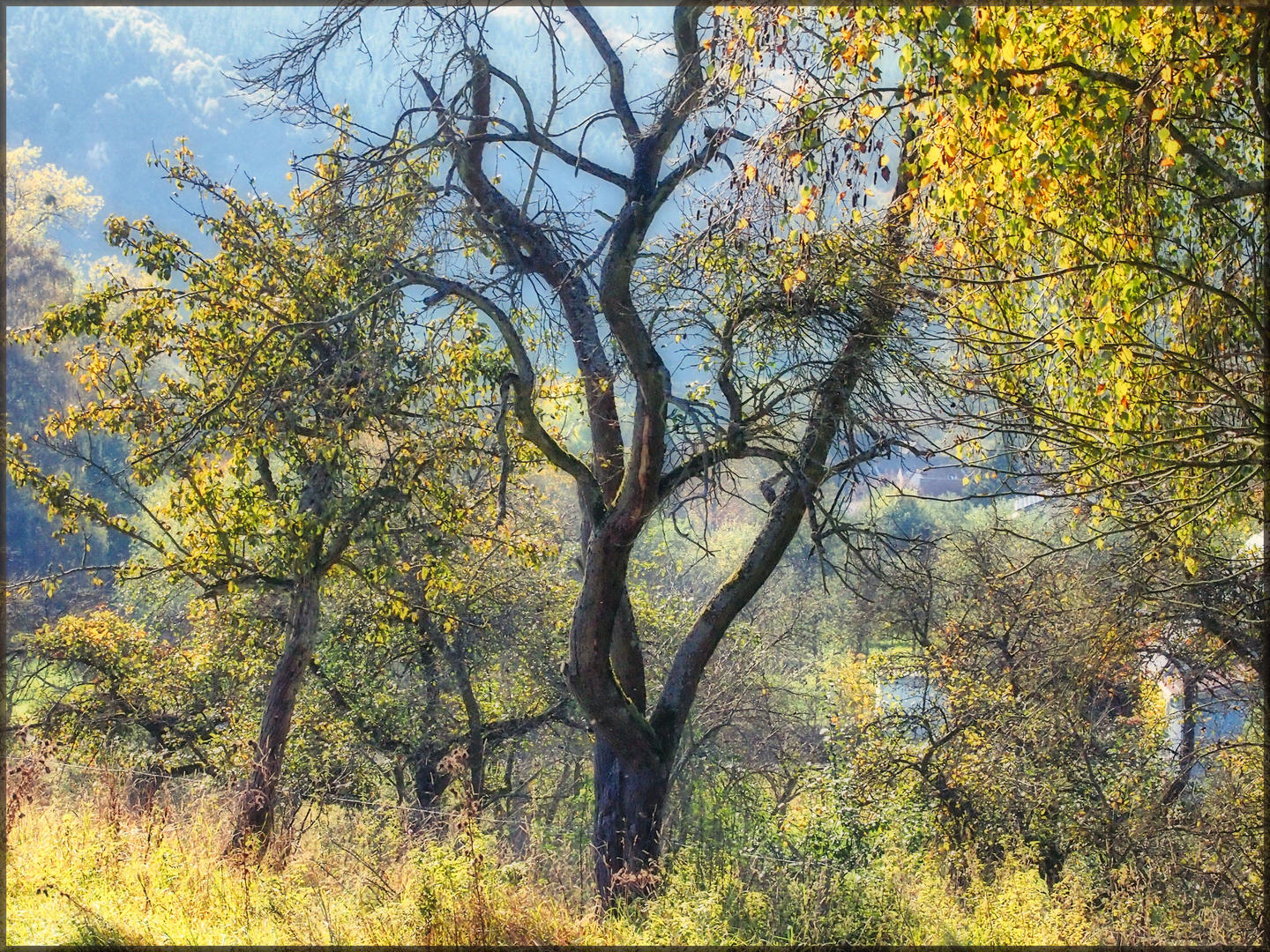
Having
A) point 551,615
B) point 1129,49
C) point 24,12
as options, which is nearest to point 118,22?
point 24,12

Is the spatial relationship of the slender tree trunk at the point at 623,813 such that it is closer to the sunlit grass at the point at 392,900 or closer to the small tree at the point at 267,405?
the sunlit grass at the point at 392,900

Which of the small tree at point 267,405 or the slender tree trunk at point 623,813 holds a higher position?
the small tree at point 267,405

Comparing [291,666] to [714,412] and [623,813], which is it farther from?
[714,412]

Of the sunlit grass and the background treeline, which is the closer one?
the background treeline

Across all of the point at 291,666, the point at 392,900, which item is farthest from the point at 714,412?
the point at 291,666

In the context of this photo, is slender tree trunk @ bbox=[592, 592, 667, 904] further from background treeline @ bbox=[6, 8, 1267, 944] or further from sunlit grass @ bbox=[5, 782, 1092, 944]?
sunlit grass @ bbox=[5, 782, 1092, 944]

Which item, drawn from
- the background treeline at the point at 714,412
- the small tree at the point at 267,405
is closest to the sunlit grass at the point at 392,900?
the background treeline at the point at 714,412

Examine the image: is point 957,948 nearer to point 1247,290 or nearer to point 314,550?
point 1247,290

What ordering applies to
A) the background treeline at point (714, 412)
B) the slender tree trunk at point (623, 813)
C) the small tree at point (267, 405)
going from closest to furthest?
1. the background treeline at point (714, 412)
2. the slender tree trunk at point (623, 813)
3. the small tree at point (267, 405)

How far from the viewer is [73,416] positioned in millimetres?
8555

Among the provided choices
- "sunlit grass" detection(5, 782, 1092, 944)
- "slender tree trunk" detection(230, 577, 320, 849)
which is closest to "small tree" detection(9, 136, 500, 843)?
"slender tree trunk" detection(230, 577, 320, 849)

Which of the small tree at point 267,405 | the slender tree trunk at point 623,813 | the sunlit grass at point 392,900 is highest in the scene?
the small tree at point 267,405

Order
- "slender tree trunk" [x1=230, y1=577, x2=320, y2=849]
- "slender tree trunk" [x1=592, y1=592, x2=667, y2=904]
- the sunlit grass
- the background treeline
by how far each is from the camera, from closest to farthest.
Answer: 1. the background treeline
2. the sunlit grass
3. "slender tree trunk" [x1=592, y1=592, x2=667, y2=904]
4. "slender tree trunk" [x1=230, y1=577, x2=320, y2=849]

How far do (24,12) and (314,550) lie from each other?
164 metres
